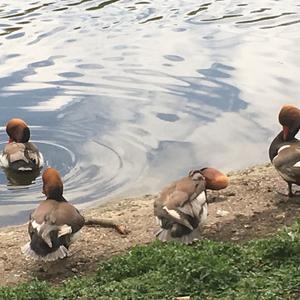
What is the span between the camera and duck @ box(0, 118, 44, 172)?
12.8 metres

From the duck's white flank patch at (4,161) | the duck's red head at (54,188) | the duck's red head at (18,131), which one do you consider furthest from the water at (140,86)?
the duck's red head at (54,188)

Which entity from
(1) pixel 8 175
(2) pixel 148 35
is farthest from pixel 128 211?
(2) pixel 148 35

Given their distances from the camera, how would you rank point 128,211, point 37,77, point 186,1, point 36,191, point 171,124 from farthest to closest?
point 186,1, point 37,77, point 171,124, point 36,191, point 128,211

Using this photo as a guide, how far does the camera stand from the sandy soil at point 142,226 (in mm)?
8562

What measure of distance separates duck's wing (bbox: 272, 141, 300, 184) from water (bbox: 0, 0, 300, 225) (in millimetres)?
2175

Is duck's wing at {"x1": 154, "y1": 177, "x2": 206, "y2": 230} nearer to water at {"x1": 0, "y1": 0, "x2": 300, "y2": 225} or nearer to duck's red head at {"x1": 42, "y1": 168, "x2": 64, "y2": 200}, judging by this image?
duck's red head at {"x1": 42, "y1": 168, "x2": 64, "y2": 200}

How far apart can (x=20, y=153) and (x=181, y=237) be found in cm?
492

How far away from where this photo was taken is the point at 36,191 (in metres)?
12.1

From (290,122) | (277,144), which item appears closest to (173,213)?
(277,144)

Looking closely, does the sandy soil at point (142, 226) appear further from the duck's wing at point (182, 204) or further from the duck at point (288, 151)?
the duck's wing at point (182, 204)

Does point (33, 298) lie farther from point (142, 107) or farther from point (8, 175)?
point (142, 107)

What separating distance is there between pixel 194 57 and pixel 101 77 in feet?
7.43

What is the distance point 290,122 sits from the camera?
1103cm

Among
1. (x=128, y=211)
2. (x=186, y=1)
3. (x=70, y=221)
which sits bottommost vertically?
(x=186, y=1)
